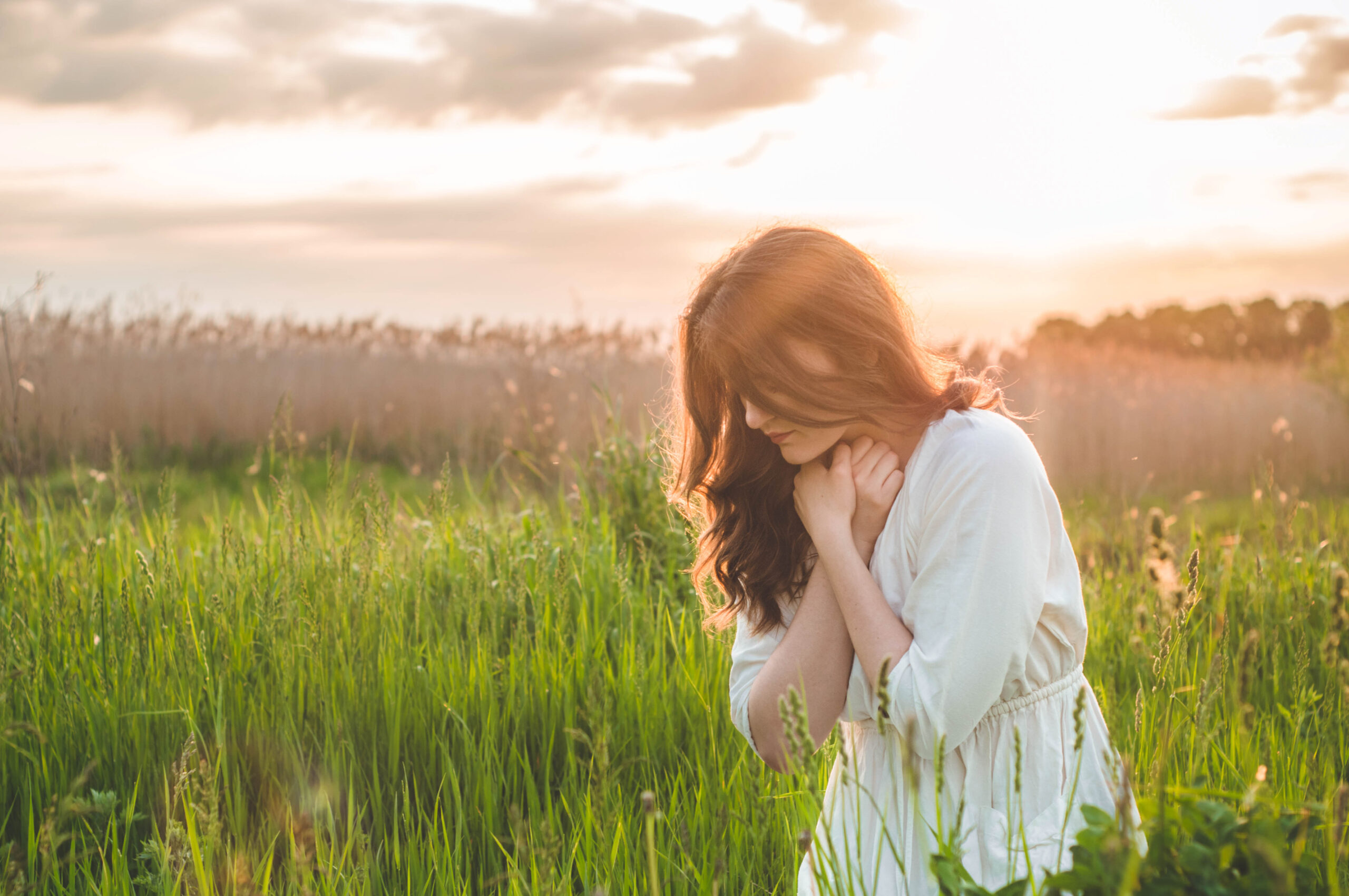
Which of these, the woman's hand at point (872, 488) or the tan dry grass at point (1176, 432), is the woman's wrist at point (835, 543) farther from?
the tan dry grass at point (1176, 432)

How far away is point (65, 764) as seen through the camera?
278cm

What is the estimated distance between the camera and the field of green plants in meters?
2.19

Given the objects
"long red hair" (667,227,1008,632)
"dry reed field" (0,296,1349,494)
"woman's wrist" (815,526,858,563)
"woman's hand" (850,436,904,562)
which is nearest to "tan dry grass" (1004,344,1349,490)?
"dry reed field" (0,296,1349,494)

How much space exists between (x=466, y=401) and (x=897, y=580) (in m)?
10.2

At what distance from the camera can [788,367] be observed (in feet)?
5.88

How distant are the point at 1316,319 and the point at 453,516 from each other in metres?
42.6

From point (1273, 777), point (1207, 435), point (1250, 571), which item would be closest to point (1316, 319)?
point (1207, 435)

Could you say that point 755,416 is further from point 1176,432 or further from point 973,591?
point 1176,432

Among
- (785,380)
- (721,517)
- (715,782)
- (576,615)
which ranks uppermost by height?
(785,380)

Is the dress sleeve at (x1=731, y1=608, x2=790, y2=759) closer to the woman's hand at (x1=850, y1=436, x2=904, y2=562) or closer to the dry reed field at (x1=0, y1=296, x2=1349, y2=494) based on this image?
the woman's hand at (x1=850, y1=436, x2=904, y2=562)

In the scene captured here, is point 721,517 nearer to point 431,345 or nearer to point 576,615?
point 576,615

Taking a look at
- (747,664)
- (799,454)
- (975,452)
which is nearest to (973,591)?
(975,452)

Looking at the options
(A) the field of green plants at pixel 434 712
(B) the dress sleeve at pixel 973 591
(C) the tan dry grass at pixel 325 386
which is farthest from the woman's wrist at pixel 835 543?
(C) the tan dry grass at pixel 325 386

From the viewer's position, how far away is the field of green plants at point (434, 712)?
219 cm
